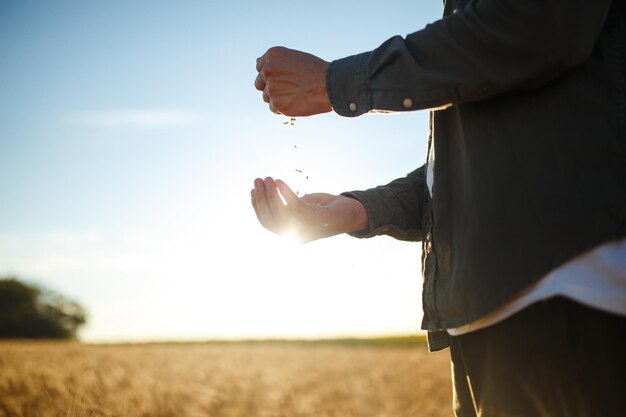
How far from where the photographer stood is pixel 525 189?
125 centimetres

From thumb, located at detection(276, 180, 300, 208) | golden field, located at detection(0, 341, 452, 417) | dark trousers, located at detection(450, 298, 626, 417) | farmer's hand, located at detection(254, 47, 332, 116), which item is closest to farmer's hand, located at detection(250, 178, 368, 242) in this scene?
thumb, located at detection(276, 180, 300, 208)

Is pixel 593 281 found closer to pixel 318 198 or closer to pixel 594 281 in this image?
pixel 594 281

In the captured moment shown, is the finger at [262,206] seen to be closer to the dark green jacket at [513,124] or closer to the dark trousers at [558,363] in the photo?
the dark green jacket at [513,124]

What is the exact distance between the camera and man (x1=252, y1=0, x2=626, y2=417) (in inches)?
46.9

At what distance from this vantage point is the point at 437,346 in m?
1.68

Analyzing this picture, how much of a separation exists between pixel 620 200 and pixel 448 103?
0.43m

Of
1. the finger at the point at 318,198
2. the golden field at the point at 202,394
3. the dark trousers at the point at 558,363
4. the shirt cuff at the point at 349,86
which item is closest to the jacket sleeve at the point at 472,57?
the shirt cuff at the point at 349,86

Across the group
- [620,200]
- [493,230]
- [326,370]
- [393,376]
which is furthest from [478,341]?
[326,370]

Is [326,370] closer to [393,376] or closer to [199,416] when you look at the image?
[393,376]

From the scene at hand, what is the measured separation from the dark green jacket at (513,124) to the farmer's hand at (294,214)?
28 cm

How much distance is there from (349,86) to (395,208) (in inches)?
21.4

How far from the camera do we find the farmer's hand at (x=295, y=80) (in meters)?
1.49

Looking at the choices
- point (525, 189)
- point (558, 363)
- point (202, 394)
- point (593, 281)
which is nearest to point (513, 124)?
point (525, 189)

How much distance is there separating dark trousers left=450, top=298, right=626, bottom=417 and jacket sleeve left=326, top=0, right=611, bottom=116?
1.72 feet
